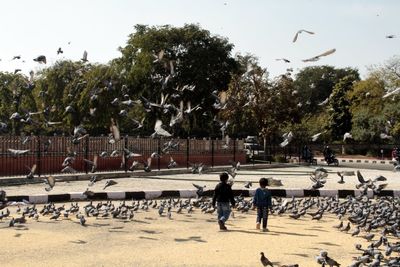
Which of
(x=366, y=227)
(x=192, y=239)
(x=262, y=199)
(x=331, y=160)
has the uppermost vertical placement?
(x=331, y=160)

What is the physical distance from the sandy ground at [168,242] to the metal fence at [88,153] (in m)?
7.73

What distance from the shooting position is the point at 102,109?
50906 mm

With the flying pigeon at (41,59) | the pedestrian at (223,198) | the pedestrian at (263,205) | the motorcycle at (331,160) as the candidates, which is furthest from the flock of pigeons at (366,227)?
the motorcycle at (331,160)

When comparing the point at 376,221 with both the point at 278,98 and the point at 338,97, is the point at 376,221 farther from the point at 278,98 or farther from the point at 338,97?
the point at 338,97

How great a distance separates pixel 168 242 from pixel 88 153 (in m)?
17.2

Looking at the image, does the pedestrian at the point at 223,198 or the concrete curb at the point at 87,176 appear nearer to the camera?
the pedestrian at the point at 223,198

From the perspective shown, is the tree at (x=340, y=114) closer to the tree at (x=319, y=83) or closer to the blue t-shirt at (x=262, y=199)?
the tree at (x=319, y=83)

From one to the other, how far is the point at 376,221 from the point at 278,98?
32.1m

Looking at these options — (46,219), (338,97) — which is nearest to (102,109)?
(338,97)

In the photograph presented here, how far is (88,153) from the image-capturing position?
25516 mm

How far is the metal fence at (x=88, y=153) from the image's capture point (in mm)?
22156

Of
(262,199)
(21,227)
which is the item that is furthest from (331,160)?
(21,227)

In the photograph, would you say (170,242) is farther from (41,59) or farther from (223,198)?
(41,59)

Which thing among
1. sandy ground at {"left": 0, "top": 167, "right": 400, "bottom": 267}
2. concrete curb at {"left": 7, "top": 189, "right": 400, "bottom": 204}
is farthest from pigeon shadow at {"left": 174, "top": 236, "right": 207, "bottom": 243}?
concrete curb at {"left": 7, "top": 189, "right": 400, "bottom": 204}
